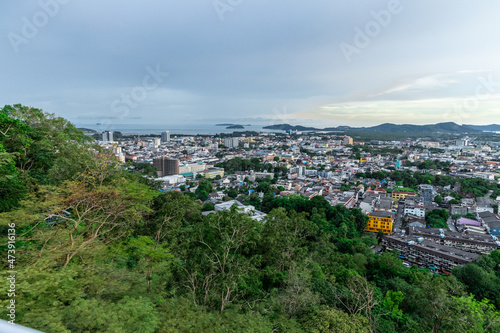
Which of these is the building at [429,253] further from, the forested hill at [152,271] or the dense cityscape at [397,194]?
the forested hill at [152,271]

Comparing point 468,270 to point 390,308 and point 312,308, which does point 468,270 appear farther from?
point 312,308

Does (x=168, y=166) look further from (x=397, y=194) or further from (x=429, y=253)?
(x=429, y=253)

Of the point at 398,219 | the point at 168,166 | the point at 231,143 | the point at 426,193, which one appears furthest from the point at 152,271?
the point at 231,143

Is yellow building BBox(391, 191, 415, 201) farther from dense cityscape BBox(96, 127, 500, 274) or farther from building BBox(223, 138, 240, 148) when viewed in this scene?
building BBox(223, 138, 240, 148)

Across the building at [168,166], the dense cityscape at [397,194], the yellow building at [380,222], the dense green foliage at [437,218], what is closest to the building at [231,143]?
the dense cityscape at [397,194]

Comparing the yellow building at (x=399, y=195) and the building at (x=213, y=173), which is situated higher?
the building at (x=213, y=173)

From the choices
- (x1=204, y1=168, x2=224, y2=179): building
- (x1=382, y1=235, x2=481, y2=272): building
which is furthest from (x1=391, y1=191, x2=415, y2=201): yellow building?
(x1=204, y1=168, x2=224, y2=179): building
